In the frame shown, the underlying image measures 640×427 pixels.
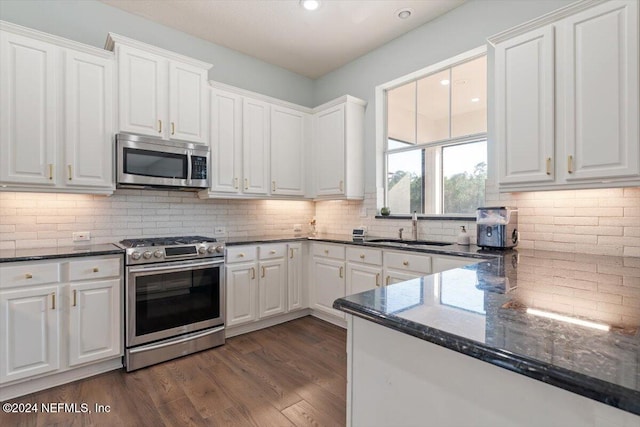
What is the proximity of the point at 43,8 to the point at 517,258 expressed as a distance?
167 inches

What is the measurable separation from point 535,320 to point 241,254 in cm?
278

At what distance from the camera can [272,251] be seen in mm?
3463

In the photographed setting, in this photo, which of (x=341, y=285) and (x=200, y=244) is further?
(x=341, y=285)

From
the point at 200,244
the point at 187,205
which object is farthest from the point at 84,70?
the point at 200,244

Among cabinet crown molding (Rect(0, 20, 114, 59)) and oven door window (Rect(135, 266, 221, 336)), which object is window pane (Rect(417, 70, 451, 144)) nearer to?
oven door window (Rect(135, 266, 221, 336))

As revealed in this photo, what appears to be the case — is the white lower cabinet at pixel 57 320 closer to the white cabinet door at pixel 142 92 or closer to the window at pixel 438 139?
the white cabinet door at pixel 142 92

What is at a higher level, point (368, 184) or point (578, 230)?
point (368, 184)

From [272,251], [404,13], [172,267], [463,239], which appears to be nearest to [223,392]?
[172,267]

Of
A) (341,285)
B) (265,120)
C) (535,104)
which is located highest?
(265,120)

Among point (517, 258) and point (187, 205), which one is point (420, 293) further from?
point (187, 205)

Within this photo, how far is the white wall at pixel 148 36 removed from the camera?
2682mm

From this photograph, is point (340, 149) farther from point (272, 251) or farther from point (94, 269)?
point (94, 269)

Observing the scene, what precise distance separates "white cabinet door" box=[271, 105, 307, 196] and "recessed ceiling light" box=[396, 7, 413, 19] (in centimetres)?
153

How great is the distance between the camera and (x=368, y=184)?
3.85m
